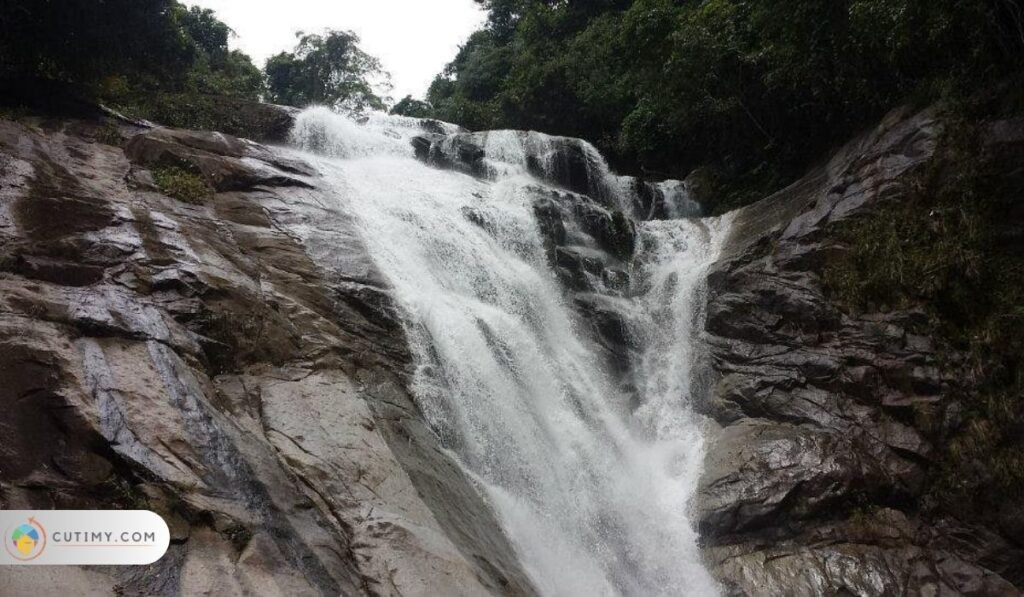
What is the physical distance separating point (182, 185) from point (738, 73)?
14.0m

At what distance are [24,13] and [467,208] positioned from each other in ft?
31.0

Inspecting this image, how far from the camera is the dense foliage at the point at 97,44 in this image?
1132 cm

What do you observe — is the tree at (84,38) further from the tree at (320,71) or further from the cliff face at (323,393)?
the tree at (320,71)

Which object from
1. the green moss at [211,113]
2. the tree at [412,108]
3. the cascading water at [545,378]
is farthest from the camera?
the tree at [412,108]

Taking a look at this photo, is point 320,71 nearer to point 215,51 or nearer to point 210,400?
point 215,51

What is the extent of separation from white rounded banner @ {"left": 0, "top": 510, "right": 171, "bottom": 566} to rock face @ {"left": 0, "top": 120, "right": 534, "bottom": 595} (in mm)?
117

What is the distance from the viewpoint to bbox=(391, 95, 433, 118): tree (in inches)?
1325

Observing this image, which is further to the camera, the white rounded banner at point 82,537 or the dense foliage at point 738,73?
the dense foliage at point 738,73

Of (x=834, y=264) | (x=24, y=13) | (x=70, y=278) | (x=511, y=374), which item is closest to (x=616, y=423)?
(x=511, y=374)

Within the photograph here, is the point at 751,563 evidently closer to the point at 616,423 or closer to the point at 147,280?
the point at 616,423

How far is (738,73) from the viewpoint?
52.4 ft

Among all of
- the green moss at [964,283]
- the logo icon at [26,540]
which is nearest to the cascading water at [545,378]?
the green moss at [964,283]

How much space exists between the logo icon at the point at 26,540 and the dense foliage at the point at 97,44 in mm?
11304

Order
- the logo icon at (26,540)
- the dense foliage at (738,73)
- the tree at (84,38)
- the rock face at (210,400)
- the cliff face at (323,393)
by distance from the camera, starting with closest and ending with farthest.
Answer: the logo icon at (26,540) < the rock face at (210,400) < the cliff face at (323,393) < the dense foliage at (738,73) < the tree at (84,38)
